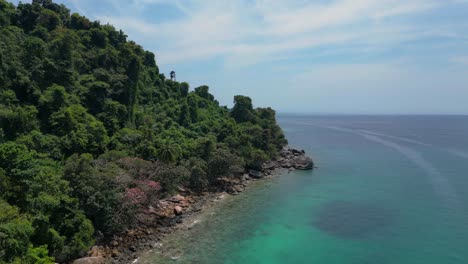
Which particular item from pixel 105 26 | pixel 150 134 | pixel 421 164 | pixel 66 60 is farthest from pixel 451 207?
pixel 105 26

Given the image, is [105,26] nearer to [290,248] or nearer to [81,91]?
[81,91]

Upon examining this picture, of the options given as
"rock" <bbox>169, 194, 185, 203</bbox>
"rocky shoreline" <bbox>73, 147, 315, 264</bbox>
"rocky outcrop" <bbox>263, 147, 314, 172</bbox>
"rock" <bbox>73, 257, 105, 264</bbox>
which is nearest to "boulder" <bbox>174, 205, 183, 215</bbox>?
"rocky shoreline" <bbox>73, 147, 315, 264</bbox>

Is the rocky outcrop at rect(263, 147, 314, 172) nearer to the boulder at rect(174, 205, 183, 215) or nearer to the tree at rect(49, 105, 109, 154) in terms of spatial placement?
the boulder at rect(174, 205, 183, 215)

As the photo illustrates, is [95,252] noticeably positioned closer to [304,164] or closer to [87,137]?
[87,137]

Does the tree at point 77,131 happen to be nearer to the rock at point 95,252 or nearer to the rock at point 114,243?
the rock at point 114,243

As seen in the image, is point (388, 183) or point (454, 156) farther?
point (454, 156)

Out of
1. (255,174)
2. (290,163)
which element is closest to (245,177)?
(255,174)

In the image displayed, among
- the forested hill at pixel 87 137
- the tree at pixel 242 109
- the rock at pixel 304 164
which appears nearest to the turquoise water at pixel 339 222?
the rock at pixel 304 164
